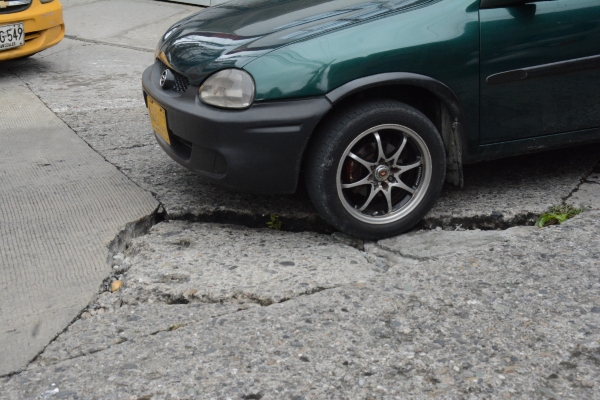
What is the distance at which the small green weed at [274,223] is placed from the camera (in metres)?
3.85

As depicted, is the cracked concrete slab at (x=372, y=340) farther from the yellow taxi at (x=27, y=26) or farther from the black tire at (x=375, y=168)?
the yellow taxi at (x=27, y=26)

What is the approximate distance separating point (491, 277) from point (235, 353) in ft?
3.85

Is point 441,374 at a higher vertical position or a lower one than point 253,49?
lower

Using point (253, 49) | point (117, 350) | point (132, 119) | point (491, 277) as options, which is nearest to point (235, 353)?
point (117, 350)

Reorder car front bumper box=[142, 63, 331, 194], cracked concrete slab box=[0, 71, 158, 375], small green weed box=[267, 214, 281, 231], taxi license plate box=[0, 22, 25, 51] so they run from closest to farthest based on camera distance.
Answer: cracked concrete slab box=[0, 71, 158, 375]
car front bumper box=[142, 63, 331, 194]
small green weed box=[267, 214, 281, 231]
taxi license plate box=[0, 22, 25, 51]

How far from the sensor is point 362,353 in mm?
2697

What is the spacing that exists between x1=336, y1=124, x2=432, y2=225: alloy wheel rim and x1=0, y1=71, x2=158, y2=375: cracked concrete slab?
1.12 metres

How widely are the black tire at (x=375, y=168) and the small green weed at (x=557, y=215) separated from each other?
1.84 feet

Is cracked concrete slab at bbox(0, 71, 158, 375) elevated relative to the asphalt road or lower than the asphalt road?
elevated

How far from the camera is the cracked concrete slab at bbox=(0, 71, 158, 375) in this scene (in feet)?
9.80

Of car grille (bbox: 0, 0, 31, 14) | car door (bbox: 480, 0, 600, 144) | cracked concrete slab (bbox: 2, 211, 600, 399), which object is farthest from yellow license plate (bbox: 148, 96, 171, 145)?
car grille (bbox: 0, 0, 31, 14)

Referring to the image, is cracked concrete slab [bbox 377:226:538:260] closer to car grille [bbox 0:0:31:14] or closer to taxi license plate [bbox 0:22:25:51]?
taxi license plate [bbox 0:22:25:51]

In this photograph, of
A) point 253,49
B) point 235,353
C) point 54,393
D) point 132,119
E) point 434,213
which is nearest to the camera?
point 54,393

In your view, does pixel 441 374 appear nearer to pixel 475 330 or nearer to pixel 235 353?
pixel 475 330
